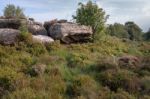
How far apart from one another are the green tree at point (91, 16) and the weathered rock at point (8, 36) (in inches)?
244

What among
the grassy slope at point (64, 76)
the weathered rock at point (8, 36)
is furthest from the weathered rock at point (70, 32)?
the weathered rock at point (8, 36)

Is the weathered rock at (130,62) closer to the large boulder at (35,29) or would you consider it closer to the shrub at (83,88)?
the shrub at (83,88)

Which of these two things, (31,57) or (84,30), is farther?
(84,30)

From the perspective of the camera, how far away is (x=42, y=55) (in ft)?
65.1

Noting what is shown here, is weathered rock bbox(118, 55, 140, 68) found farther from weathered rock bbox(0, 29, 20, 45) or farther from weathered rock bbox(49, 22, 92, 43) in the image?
weathered rock bbox(0, 29, 20, 45)

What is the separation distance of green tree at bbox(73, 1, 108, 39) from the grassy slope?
4821 millimetres

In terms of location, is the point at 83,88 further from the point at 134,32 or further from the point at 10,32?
the point at 134,32

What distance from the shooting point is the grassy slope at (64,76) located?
1502 centimetres

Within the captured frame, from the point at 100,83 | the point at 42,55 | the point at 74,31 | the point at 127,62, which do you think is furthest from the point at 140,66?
the point at 74,31

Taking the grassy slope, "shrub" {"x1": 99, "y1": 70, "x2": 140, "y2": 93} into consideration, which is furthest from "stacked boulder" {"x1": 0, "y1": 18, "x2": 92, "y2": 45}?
"shrub" {"x1": 99, "y1": 70, "x2": 140, "y2": 93}

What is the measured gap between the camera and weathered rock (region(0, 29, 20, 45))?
837 inches

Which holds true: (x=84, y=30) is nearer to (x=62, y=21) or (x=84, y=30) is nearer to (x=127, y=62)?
(x=62, y=21)

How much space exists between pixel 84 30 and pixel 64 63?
6171mm

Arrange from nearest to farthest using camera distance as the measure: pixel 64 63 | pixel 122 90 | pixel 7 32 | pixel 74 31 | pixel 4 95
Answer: pixel 4 95 < pixel 122 90 < pixel 64 63 < pixel 7 32 < pixel 74 31
